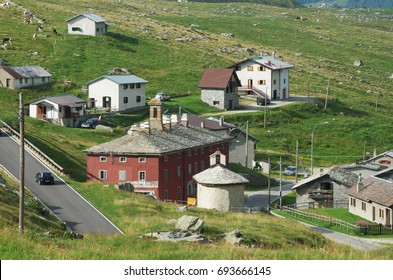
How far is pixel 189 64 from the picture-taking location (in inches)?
6206

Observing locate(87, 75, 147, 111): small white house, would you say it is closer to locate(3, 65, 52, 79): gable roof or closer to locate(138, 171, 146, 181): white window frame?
locate(3, 65, 52, 79): gable roof

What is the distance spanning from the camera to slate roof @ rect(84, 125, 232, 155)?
3103 inches

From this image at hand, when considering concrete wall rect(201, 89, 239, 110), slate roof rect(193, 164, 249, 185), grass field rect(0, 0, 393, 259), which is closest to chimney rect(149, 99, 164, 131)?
grass field rect(0, 0, 393, 259)

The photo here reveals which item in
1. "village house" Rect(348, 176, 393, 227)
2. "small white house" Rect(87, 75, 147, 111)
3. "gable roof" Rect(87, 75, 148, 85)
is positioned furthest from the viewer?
"gable roof" Rect(87, 75, 148, 85)

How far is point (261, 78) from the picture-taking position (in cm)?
13888

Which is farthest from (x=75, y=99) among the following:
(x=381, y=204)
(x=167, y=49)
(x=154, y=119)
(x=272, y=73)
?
(x=167, y=49)

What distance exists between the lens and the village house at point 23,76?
11931 cm

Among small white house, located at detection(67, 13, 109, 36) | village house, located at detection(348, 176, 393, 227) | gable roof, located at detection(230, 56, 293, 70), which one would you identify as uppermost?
small white house, located at detection(67, 13, 109, 36)

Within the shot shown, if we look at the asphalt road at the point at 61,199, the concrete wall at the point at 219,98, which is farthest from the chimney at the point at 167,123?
the concrete wall at the point at 219,98

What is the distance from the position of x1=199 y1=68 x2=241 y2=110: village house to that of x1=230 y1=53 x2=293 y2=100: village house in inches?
382

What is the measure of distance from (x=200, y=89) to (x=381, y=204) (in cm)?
6549

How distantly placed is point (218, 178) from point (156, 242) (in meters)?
34.9

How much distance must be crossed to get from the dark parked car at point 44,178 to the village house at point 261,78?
71.0 metres
